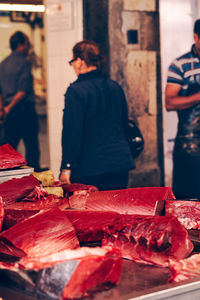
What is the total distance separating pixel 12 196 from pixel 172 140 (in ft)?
12.5

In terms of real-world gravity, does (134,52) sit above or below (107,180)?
above

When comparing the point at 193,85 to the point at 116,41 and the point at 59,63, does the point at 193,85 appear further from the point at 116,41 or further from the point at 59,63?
the point at 59,63

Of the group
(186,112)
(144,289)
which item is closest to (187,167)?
(186,112)

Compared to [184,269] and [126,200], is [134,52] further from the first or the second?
[184,269]

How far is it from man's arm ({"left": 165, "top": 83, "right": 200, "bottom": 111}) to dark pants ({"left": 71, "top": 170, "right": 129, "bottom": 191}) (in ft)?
2.99

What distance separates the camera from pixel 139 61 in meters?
5.11

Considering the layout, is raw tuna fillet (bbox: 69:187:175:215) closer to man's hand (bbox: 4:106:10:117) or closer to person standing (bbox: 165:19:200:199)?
person standing (bbox: 165:19:200:199)

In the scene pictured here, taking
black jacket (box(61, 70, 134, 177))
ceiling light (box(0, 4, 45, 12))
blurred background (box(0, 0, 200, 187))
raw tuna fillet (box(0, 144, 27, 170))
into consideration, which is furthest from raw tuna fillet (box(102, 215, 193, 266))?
blurred background (box(0, 0, 200, 187))

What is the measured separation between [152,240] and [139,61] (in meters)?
4.06

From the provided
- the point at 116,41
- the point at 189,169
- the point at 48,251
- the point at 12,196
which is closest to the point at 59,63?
the point at 116,41

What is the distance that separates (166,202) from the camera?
5.12 ft

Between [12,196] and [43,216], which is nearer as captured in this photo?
[43,216]

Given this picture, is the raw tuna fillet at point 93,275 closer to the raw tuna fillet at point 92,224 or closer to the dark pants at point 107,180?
the raw tuna fillet at point 92,224

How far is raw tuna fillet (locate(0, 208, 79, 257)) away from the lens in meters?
1.25
